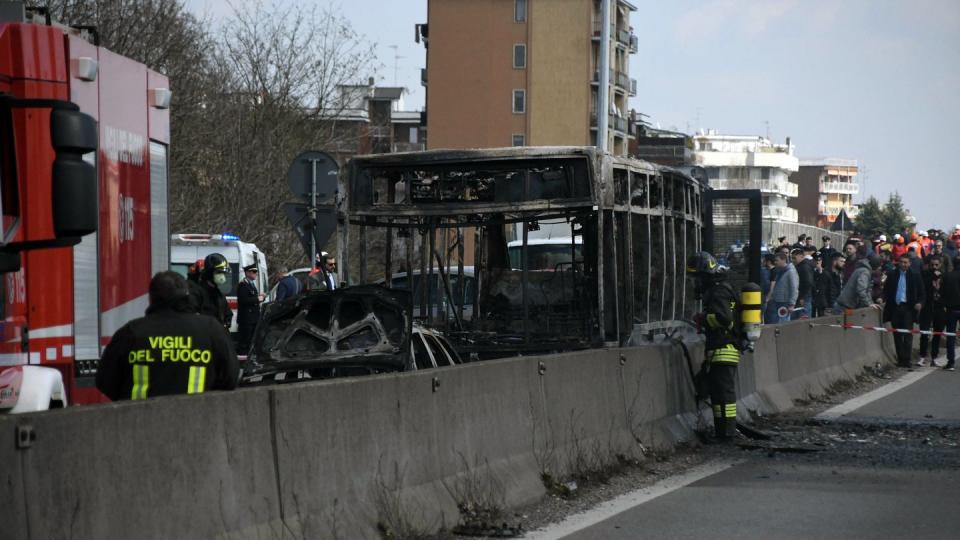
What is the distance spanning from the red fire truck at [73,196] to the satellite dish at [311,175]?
781cm

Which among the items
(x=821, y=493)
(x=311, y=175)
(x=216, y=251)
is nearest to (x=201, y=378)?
(x=821, y=493)

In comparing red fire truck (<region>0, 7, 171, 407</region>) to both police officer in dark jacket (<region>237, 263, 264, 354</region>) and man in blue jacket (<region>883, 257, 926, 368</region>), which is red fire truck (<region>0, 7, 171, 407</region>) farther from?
man in blue jacket (<region>883, 257, 926, 368</region>)

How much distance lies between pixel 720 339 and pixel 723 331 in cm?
8

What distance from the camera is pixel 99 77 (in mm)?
10141

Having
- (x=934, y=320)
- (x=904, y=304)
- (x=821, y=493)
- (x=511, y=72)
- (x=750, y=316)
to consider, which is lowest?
(x=821, y=493)

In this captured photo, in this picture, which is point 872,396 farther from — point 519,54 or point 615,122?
point 615,122

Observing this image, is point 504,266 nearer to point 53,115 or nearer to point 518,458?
point 518,458

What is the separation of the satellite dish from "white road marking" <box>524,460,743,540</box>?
7.57 meters

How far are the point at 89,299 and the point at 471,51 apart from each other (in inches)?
3895

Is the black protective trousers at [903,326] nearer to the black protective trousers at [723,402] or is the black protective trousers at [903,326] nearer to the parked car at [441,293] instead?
the parked car at [441,293]

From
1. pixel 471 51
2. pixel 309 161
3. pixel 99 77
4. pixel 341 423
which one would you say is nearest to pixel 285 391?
pixel 341 423

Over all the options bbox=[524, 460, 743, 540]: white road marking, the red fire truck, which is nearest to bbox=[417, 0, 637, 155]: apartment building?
bbox=[524, 460, 743, 540]: white road marking

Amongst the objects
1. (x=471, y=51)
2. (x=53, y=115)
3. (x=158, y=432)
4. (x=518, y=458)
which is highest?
(x=471, y=51)

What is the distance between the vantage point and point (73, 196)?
273 inches
